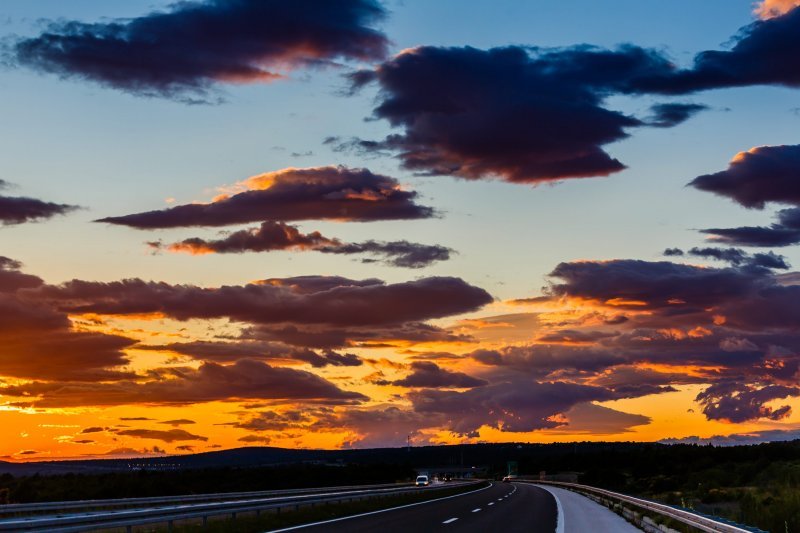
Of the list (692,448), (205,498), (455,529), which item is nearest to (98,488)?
(205,498)

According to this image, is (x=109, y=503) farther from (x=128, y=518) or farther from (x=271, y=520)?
(x=128, y=518)

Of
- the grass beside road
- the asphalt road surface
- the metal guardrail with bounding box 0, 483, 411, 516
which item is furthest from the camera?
the metal guardrail with bounding box 0, 483, 411, 516

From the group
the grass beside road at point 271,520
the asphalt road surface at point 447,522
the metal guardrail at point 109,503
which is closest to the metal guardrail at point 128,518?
the grass beside road at point 271,520

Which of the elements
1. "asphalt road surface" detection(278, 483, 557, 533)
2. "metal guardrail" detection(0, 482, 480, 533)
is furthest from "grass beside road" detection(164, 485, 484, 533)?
"asphalt road surface" detection(278, 483, 557, 533)

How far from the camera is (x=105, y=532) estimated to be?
31156 mm

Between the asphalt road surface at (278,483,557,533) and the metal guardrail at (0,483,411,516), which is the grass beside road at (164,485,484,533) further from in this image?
the metal guardrail at (0,483,411,516)

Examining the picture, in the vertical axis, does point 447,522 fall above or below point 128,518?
below

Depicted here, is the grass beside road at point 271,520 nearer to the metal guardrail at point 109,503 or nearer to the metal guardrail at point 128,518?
the metal guardrail at point 128,518

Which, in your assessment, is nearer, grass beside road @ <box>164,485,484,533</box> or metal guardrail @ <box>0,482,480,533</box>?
metal guardrail @ <box>0,482,480,533</box>

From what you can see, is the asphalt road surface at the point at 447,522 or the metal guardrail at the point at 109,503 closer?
the asphalt road surface at the point at 447,522

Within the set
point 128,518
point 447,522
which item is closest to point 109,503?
point 447,522

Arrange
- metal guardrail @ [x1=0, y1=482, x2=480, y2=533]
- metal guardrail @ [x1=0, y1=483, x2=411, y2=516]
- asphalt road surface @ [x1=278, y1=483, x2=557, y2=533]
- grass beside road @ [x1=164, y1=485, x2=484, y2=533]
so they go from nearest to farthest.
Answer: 1. metal guardrail @ [x1=0, y1=482, x2=480, y2=533]
2. asphalt road surface @ [x1=278, y1=483, x2=557, y2=533]
3. grass beside road @ [x1=164, y1=485, x2=484, y2=533]
4. metal guardrail @ [x1=0, y1=483, x2=411, y2=516]

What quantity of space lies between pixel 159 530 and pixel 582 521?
1520 centimetres

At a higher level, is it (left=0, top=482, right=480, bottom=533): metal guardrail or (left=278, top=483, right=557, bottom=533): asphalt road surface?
(left=0, top=482, right=480, bottom=533): metal guardrail
